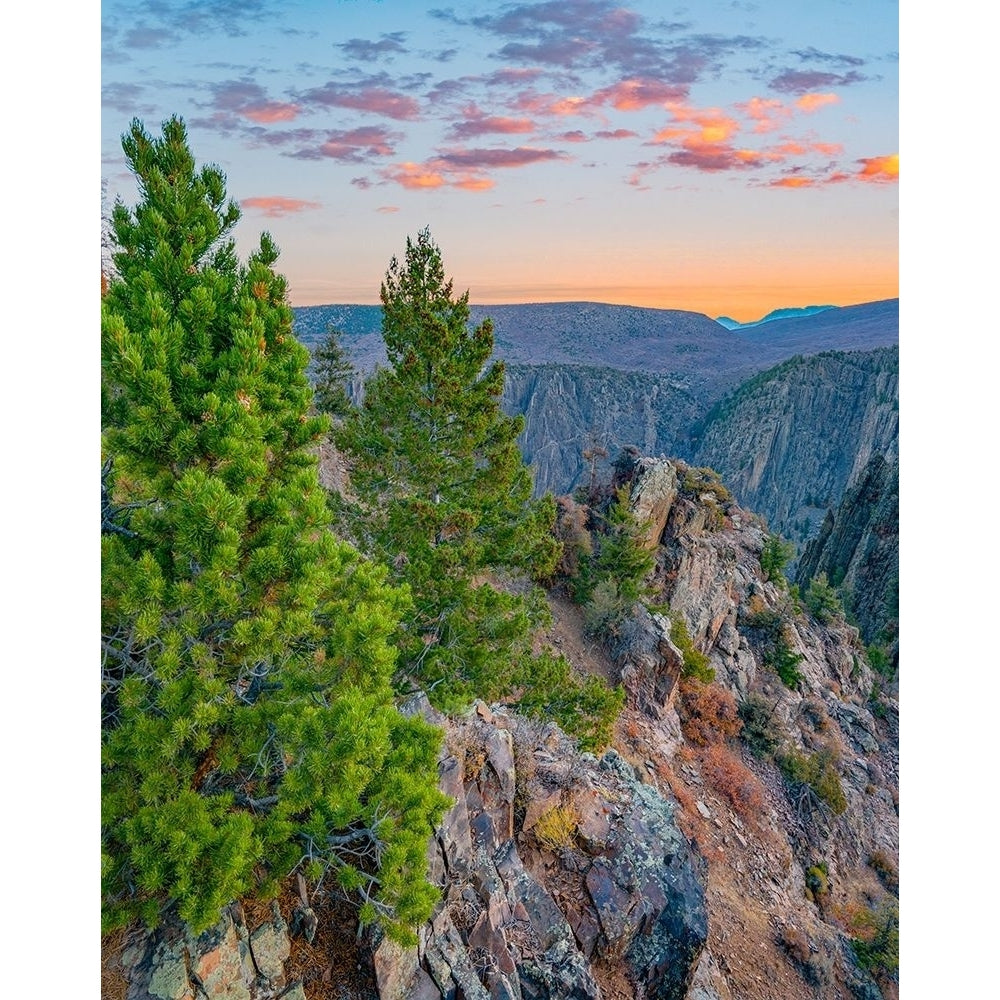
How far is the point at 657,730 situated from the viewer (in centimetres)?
1756

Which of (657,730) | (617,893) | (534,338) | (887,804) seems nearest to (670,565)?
(657,730)

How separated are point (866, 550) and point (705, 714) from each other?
4620 cm

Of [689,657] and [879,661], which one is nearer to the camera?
[689,657]

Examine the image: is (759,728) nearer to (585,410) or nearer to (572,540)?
(572,540)

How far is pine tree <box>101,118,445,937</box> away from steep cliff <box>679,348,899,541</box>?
10383cm

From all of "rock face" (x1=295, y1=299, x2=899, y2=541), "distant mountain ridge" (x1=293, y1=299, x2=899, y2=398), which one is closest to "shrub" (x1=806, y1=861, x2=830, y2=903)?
"rock face" (x1=295, y1=299, x2=899, y2=541)

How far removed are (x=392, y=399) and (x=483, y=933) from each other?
8.13 m

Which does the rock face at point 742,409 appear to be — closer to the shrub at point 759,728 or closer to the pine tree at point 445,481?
the shrub at point 759,728

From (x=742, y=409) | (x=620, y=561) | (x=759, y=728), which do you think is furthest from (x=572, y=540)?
(x=742, y=409)

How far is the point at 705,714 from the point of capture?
19750mm

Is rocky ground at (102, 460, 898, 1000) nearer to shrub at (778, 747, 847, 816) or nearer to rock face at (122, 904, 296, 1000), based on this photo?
rock face at (122, 904, 296, 1000)

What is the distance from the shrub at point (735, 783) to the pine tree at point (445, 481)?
8.82 meters

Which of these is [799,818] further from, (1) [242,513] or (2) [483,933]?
(1) [242,513]

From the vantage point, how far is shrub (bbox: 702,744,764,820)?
1672 cm
